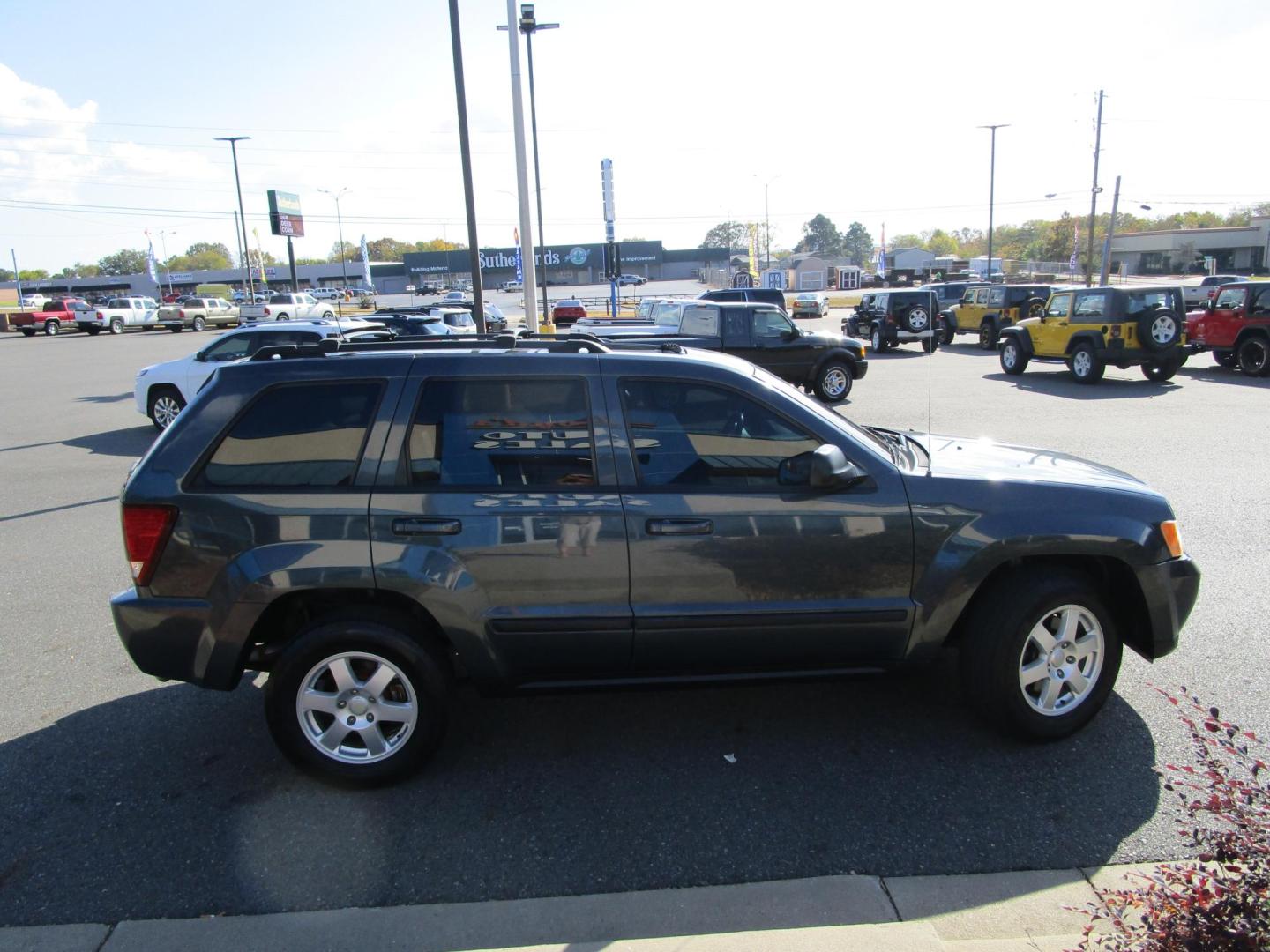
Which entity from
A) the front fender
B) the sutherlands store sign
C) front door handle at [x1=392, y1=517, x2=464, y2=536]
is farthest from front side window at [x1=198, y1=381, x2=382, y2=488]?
the sutherlands store sign

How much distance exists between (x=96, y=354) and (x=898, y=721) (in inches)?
1358

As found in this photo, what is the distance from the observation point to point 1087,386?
56.2ft

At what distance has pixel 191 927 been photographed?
279 cm

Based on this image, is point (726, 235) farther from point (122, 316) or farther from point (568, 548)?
point (568, 548)

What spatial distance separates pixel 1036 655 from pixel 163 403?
12967 millimetres

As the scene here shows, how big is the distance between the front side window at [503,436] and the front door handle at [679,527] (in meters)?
0.32

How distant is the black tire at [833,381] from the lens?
15680mm

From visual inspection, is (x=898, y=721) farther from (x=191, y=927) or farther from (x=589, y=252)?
(x=589, y=252)

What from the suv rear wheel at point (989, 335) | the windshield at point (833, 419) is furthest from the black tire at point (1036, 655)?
the suv rear wheel at point (989, 335)

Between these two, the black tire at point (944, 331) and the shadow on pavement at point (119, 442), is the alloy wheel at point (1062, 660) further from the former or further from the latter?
the black tire at point (944, 331)

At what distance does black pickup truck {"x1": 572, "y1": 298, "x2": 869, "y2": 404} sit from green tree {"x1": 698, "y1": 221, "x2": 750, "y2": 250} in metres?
148

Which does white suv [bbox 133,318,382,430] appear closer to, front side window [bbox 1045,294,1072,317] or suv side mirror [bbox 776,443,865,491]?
suv side mirror [bbox 776,443,865,491]

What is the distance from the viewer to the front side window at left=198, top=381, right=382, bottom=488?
3.58 meters

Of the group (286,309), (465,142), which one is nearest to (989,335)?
(465,142)
